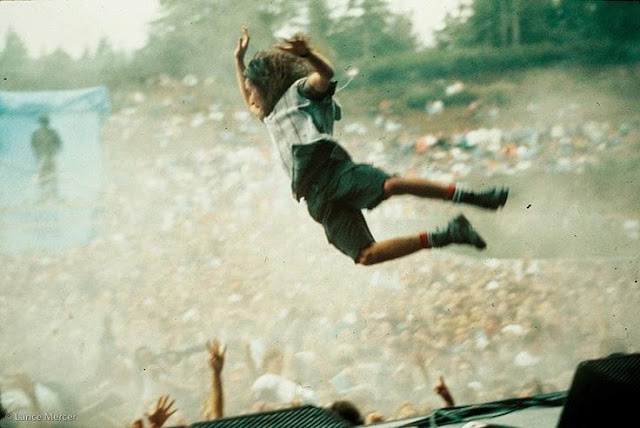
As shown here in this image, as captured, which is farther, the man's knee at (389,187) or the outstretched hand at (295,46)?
the man's knee at (389,187)

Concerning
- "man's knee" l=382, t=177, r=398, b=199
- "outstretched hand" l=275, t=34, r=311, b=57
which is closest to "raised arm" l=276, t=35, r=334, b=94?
"outstretched hand" l=275, t=34, r=311, b=57

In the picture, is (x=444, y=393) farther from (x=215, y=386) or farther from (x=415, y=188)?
(x=215, y=386)

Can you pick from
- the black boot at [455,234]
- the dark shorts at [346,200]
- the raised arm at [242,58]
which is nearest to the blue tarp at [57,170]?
the raised arm at [242,58]

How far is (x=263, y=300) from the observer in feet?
13.1

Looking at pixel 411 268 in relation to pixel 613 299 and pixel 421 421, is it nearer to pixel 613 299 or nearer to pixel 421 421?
pixel 421 421

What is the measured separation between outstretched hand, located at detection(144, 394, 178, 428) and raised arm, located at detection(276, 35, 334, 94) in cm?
169

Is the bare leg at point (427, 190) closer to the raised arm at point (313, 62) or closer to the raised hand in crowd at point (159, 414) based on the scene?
the raised arm at point (313, 62)

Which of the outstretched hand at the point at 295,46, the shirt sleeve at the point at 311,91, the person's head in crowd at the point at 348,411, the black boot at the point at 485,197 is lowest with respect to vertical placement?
the person's head in crowd at the point at 348,411

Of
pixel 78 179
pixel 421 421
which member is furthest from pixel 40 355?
pixel 421 421

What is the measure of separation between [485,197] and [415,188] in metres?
0.38

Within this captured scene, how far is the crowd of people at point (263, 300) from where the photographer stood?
12.6ft

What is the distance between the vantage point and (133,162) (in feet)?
12.7

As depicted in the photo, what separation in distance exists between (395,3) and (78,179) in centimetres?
180

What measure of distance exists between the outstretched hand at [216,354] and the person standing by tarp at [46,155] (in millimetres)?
1052
